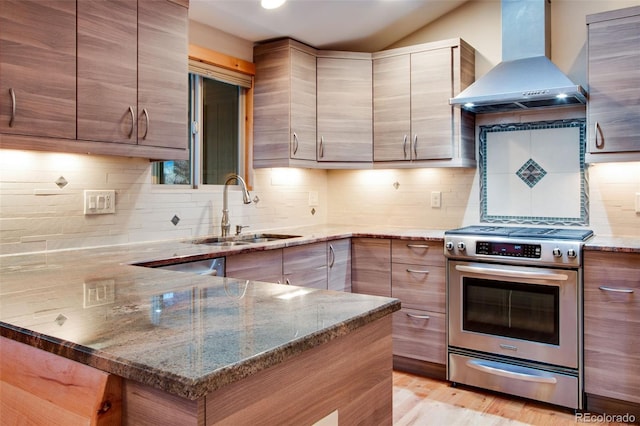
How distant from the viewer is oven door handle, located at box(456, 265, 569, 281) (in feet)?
9.08

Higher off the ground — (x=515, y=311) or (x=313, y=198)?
(x=313, y=198)

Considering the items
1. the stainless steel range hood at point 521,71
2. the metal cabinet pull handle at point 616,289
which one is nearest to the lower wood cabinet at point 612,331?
the metal cabinet pull handle at point 616,289

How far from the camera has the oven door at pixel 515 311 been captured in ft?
9.07

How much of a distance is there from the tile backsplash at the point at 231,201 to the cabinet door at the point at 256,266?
0.64 meters

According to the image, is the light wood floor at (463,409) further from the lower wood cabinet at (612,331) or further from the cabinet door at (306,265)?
the cabinet door at (306,265)

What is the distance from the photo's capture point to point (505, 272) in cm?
292

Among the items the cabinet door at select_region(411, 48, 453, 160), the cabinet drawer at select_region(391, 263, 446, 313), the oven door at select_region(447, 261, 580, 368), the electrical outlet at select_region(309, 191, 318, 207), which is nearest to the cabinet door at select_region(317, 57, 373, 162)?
the cabinet door at select_region(411, 48, 453, 160)

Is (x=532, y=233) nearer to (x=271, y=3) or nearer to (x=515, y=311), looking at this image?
(x=515, y=311)

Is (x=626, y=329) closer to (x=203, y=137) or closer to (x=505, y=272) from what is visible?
(x=505, y=272)

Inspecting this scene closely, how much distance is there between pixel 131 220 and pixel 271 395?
217cm

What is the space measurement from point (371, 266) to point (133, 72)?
6.42ft

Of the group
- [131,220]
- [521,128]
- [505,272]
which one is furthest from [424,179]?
[131,220]

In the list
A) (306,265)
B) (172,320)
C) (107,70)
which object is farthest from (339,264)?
(172,320)

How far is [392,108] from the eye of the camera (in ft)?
12.2
